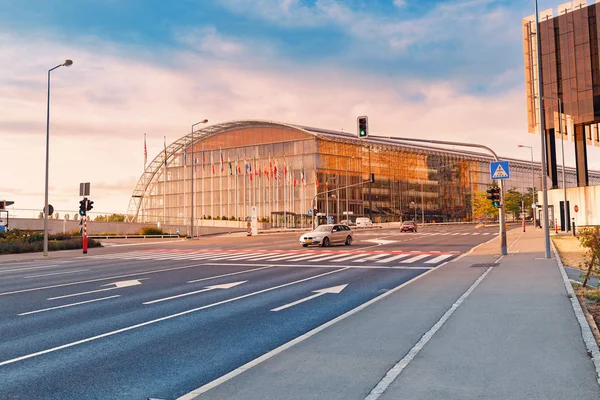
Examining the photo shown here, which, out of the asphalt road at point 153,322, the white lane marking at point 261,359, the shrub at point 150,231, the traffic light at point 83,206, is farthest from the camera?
the shrub at point 150,231

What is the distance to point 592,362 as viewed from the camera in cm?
605

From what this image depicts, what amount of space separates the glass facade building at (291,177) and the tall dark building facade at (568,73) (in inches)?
1549

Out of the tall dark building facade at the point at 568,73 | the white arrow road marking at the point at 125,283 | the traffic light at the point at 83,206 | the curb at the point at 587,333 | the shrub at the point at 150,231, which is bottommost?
the white arrow road marking at the point at 125,283

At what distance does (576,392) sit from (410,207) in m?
108

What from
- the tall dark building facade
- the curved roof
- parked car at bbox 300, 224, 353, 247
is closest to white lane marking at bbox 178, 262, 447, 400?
parked car at bbox 300, 224, 353, 247

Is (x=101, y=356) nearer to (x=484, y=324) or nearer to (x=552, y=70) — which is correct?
(x=484, y=324)

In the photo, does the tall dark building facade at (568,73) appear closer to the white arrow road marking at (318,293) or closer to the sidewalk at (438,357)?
the white arrow road marking at (318,293)

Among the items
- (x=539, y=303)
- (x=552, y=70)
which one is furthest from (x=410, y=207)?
(x=539, y=303)

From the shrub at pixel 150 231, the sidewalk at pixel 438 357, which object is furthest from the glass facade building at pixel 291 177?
the sidewalk at pixel 438 357

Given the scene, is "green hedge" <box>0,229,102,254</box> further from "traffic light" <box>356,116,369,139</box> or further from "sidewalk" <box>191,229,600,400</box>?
"sidewalk" <box>191,229,600,400</box>

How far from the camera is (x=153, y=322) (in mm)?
9477

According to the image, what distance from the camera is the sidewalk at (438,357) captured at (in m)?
5.25

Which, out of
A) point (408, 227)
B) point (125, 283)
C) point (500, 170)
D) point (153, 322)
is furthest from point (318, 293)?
point (408, 227)

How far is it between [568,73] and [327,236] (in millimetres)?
34654
